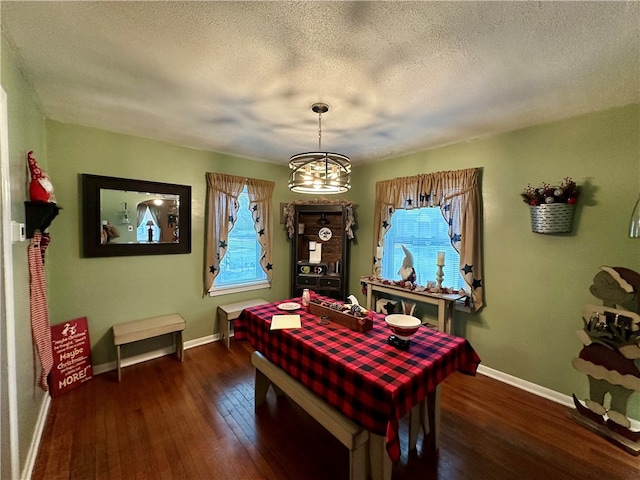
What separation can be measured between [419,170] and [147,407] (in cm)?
364

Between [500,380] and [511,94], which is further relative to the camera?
[500,380]

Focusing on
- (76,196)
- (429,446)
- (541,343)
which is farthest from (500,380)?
(76,196)

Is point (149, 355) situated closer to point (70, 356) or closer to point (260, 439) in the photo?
point (70, 356)

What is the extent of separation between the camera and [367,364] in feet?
4.57

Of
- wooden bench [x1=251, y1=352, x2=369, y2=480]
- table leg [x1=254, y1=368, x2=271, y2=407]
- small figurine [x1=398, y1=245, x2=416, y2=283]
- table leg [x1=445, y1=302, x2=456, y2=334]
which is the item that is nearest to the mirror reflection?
table leg [x1=254, y1=368, x2=271, y2=407]

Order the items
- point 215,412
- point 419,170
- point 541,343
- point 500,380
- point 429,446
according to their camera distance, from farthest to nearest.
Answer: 1. point 419,170
2. point 500,380
3. point 541,343
4. point 215,412
5. point 429,446

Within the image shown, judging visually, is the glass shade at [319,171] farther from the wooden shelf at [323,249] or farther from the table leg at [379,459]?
the wooden shelf at [323,249]

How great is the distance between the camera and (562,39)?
4.28 feet

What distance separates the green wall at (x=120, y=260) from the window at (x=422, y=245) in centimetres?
213

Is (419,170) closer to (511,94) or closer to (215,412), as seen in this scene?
(511,94)

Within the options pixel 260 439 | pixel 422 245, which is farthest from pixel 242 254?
pixel 422 245

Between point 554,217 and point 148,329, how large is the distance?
3.88 meters

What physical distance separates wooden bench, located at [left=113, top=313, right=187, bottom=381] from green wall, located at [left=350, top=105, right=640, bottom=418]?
3090 millimetres

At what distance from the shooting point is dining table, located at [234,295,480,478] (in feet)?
4.02
